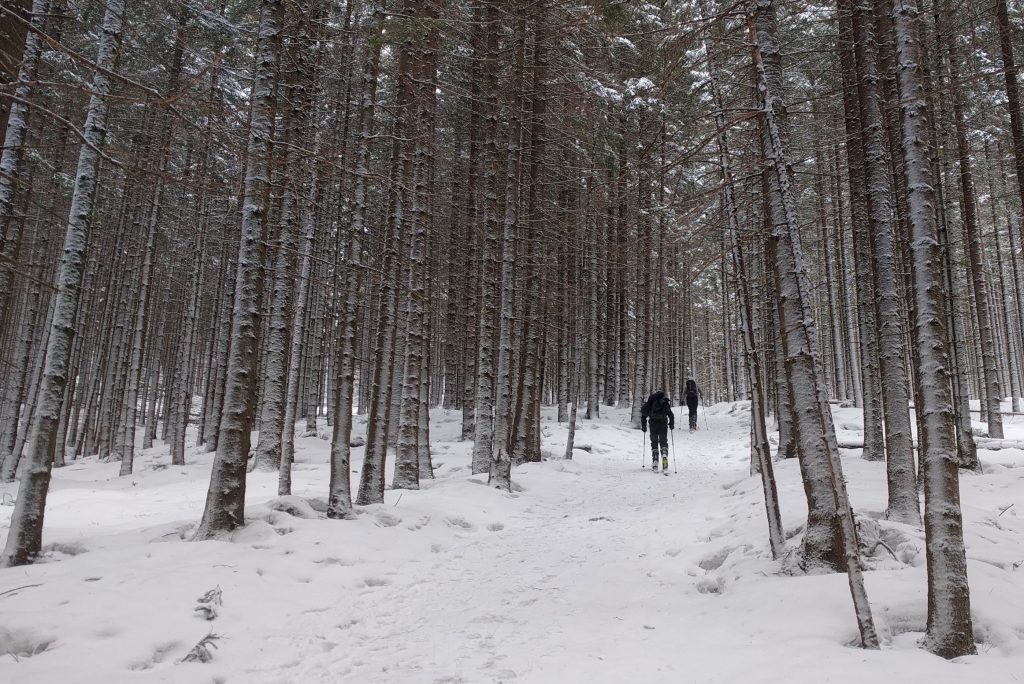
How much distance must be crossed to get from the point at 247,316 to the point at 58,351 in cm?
228

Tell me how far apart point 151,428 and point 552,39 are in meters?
23.2

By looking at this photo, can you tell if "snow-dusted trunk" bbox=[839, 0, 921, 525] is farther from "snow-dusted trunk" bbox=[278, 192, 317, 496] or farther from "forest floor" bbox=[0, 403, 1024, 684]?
"snow-dusted trunk" bbox=[278, 192, 317, 496]

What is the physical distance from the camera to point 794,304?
17.0 feet

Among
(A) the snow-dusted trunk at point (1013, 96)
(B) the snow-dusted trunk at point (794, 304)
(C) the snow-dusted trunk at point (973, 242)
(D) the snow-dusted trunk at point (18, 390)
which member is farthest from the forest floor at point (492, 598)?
(D) the snow-dusted trunk at point (18, 390)

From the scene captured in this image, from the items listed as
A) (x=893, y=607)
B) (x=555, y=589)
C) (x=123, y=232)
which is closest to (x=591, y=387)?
(x=555, y=589)

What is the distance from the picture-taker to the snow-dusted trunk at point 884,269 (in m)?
6.62

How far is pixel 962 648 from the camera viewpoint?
11.7ft

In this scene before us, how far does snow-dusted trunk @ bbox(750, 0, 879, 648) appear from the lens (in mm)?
4535

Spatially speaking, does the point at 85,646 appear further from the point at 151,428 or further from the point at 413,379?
the point at 151,428

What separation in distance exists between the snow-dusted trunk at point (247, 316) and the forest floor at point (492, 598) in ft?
2.37

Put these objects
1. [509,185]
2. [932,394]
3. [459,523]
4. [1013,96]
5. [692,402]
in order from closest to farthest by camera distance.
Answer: [932,394], [459,523], [1013,96], [509,185], [692,402]

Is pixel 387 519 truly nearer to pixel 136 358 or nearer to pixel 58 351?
pixel 58 351

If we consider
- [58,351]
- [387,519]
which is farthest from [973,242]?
[58,351]

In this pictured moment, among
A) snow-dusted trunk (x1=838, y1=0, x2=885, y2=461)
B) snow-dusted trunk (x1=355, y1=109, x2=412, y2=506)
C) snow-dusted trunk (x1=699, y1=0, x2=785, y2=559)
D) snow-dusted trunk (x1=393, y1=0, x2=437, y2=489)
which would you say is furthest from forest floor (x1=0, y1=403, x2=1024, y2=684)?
snow-dusted trunk (x1=838, y1=0, x2=885, y2=461)
